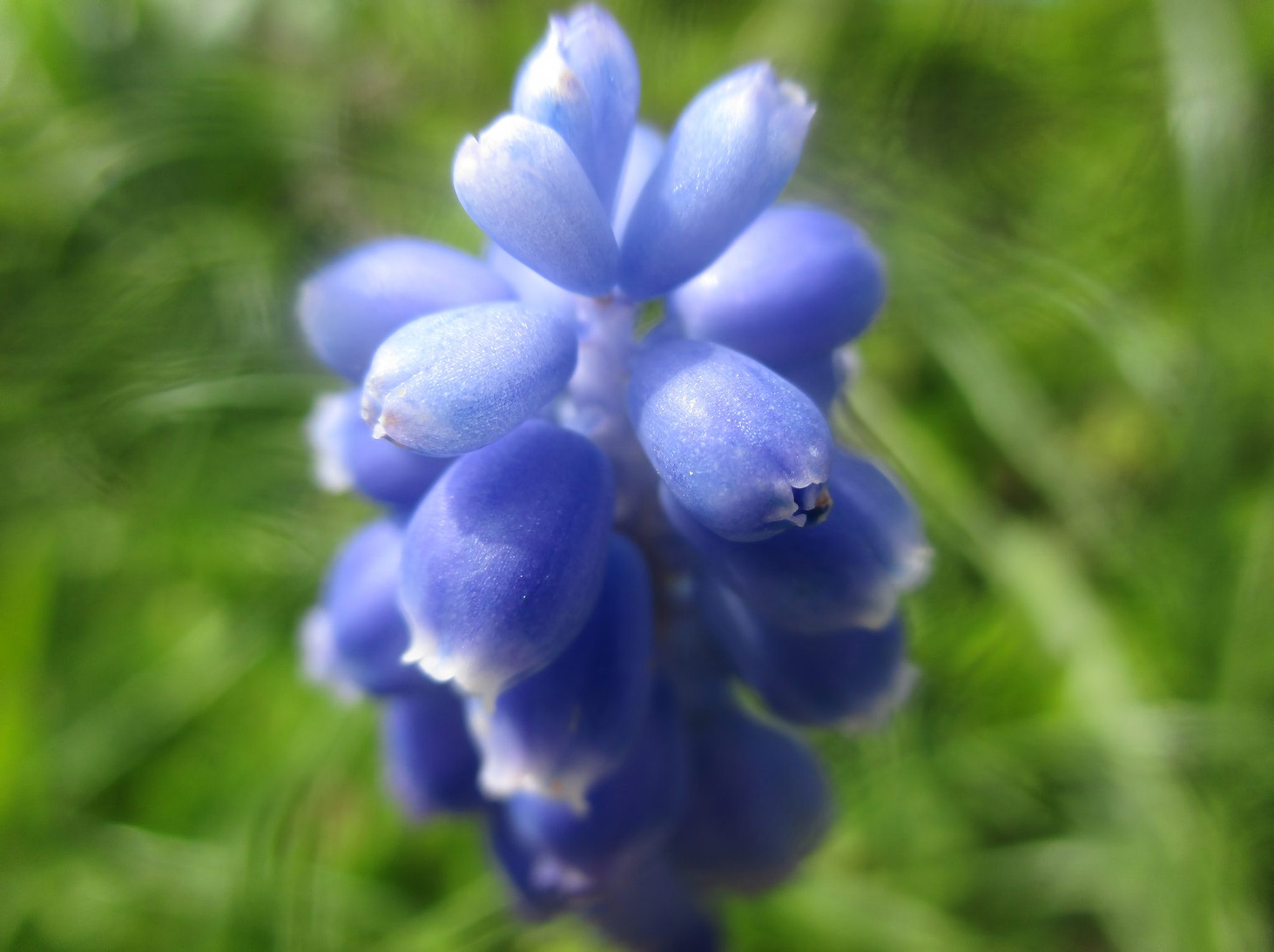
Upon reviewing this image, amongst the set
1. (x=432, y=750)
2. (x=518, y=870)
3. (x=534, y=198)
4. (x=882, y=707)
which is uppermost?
(x=534, y=198)

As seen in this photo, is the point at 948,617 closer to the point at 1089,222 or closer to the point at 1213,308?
the point at 1213,308

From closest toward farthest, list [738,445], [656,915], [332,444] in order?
[738,445], [332,444], [656,915]

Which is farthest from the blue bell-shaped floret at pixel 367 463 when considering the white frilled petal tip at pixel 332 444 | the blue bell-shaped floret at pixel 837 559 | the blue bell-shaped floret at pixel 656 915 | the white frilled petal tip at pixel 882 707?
the blue bell-shaped floret at pixel 656 915

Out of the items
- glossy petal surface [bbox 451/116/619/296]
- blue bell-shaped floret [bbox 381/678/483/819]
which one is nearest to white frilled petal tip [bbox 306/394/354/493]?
blue bell-shaped floret [bbox 381/678/483/819]

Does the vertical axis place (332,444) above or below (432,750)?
above

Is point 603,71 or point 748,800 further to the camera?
point 748,800

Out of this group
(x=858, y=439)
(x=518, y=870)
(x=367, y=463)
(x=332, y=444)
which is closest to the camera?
(x=367, y=463)

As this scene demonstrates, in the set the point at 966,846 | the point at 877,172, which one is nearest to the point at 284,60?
the point at 877,172

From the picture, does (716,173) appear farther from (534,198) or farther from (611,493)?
(611,493)

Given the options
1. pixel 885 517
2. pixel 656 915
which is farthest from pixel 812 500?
pixel 656 915
